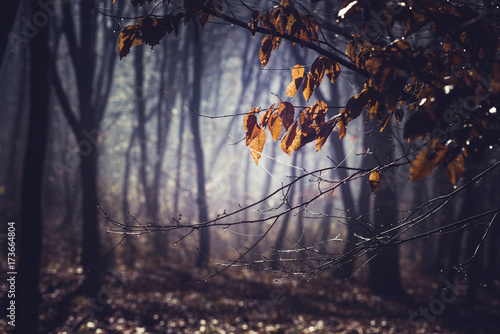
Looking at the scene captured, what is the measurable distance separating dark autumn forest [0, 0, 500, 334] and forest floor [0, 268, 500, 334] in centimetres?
6

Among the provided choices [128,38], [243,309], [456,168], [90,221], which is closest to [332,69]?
[456,168]

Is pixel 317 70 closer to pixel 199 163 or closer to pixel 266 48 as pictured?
pixel 266 48

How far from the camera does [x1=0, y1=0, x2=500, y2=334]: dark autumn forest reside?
169 centimetres

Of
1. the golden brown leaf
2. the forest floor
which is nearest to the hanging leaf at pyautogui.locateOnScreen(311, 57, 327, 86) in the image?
the golden brown leaf

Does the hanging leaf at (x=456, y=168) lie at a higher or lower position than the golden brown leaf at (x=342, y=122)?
lower

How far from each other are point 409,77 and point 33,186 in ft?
20.7

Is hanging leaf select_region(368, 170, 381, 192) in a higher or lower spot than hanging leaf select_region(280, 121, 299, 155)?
lower

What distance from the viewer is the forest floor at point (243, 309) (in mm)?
7156

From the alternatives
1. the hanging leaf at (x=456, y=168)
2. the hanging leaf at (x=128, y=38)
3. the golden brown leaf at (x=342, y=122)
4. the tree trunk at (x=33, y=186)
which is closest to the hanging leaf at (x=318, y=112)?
the golden brown leaf at (x=342, y=122)

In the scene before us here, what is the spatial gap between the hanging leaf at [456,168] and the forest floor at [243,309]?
17.7 feet

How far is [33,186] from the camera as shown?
614cm

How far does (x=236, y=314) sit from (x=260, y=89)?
14066mm

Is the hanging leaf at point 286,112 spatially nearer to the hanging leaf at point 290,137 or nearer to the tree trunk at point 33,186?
the hanging leaf at point 290,137

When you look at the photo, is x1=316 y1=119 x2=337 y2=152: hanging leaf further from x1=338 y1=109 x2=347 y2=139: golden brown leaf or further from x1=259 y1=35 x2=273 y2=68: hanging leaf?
x1=259 y1=35 x2=273 y2=68: hanging leaf
